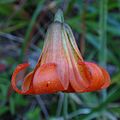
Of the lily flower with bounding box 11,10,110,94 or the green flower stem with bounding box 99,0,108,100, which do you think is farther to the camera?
the green flower stem with bounding box 99,0,108,100

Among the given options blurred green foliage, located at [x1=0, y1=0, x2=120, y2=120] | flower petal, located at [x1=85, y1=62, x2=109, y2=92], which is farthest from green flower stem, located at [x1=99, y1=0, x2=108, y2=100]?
flower petal, located at [x1=85, y1=62, x2=109, y2=92]

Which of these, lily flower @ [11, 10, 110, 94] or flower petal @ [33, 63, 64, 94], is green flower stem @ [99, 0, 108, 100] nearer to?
lily flower @ [11, 10, 110, 94]

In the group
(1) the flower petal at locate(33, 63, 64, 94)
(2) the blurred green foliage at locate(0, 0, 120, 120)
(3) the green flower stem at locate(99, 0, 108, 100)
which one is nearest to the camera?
(1) the flower petal at locate(33, 63, 64, 94)

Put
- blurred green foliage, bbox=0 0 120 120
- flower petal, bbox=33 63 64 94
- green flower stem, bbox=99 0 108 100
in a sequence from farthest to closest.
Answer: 1. blurred green foliage, bbox=0 0 120 120
2. green flower stem, bbox=99 0 108 100
3. flower petal, bbox=33 63 64 94

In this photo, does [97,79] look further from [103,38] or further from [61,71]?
[103,38]

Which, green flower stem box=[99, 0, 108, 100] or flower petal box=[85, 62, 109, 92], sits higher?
green flower stem box=[99, 0, 108, 100]

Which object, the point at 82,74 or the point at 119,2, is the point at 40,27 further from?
the point at 82,74

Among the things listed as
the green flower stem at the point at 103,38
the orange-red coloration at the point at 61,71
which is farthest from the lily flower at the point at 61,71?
the green flower stem at the point at 103,38
